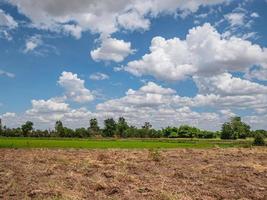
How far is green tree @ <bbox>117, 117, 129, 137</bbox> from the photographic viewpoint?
492ft

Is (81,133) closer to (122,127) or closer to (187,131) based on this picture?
(122,127)

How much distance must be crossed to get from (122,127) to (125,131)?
2919 mm

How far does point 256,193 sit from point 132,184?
451cm

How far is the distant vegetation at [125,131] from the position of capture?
135375mm

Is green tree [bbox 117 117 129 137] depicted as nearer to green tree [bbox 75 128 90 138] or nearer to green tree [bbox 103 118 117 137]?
green tree [bbox 103 118 117 137]

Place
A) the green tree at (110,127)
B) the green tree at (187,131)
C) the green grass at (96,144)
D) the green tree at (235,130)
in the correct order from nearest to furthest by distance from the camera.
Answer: the green grass at (96,144) → the green tree at (235,130) → the green tree at (110,127) → the green tree at (187,131)

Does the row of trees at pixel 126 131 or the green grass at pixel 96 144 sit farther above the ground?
the row of trees at pixel 126 131

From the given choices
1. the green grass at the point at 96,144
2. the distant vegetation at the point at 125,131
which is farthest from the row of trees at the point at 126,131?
the green grass at the point at 96,144

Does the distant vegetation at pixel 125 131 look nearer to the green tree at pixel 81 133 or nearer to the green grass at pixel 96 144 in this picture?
the green tree at pixel 81 133

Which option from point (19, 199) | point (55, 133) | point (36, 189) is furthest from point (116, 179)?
point (55, 133)

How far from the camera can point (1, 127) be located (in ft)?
463

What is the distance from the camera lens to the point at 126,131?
151875 millimetres

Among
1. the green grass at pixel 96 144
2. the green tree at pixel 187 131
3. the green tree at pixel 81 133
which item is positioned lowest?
the green grass at pixel 96 144

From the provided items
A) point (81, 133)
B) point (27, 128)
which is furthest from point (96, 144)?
point (27, 128)
